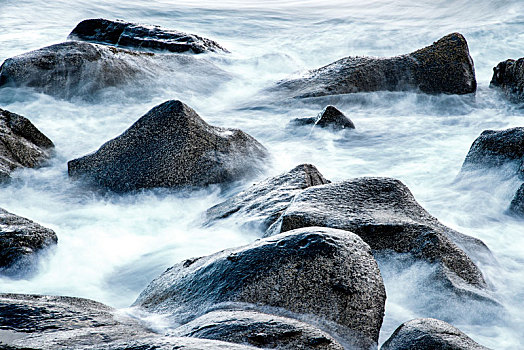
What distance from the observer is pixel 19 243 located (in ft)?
14.2

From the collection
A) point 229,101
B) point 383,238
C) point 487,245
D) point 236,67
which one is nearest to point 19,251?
point 383,238

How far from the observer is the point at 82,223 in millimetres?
5371

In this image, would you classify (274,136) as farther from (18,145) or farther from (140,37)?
(140,37)

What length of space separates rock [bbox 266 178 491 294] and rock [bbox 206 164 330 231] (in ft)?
1.41

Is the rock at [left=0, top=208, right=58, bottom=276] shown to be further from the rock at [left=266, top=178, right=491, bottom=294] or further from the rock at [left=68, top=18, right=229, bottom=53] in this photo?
the rock at [left=68, top=18, right=229, bottom=53]

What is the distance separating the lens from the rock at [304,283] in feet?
9.79

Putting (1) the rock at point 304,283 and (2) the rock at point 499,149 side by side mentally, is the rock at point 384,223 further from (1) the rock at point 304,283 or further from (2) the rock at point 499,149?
(2) the rock at point 499,149

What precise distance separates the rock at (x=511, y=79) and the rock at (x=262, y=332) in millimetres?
7273

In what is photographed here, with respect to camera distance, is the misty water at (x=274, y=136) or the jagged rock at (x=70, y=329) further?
the misty water at (x=274, y=136)

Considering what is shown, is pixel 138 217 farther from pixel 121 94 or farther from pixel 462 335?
pixel 121 94

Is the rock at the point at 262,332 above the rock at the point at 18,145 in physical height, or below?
above

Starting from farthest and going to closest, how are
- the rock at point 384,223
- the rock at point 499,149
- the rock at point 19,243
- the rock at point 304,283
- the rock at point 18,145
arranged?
the rock at point 18,145 → the rock at point 499,149 → the rock at point 19,243 → the rock at point 384,223 → the rock at point 304,283

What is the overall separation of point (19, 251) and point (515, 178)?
4306 millimetres

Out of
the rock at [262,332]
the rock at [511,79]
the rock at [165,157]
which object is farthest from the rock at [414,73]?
the rock at [262,332]
